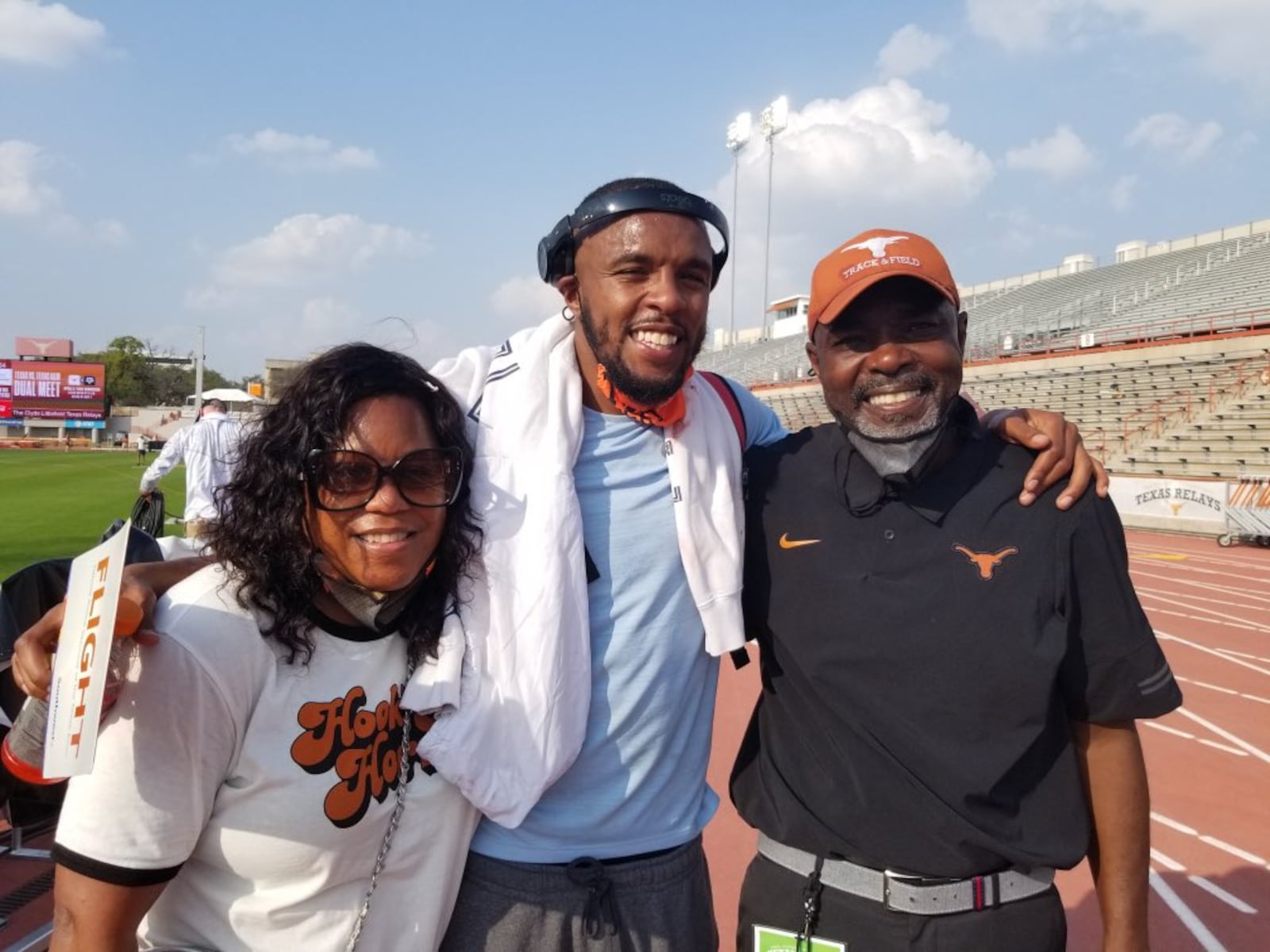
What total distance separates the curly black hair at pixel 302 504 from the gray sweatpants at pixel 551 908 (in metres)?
0.57

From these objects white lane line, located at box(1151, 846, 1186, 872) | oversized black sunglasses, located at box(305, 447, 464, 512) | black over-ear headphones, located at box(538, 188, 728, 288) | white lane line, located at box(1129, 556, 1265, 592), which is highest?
black over-ear headphones, located at box(538, 188, 728, 288)

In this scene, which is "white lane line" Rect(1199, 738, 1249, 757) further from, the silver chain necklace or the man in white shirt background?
the man in white shirt background

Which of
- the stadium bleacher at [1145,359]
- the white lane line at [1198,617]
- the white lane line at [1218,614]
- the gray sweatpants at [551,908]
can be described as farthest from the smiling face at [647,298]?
the stadium bleacher at [1145,359]

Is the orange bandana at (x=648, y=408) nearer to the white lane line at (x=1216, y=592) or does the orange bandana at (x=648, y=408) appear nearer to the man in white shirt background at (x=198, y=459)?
the man in white shirt background at (x=198, y=459)

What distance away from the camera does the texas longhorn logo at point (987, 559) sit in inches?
71.3

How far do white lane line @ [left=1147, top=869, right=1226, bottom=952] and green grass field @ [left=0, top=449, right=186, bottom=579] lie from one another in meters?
7.36

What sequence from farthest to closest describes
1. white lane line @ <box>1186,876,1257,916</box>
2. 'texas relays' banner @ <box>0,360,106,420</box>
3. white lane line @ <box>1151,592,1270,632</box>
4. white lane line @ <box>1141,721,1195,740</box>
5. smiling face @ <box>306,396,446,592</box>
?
'texas relays' banner @ <box>0,360,106,420</box>, white lane line @ <box>1151,592,1270,632</box>, white lane line @ <box>1141,721,1195,740</box>, white lane line @ <box>1186,876,1257,916</box>, smiling face @ <box>306,396,446,592</box>

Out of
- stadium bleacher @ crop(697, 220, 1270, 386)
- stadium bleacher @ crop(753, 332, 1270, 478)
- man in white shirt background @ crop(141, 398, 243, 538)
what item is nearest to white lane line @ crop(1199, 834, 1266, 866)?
man in white shirt background @ crop(141, 398, 243, 538)

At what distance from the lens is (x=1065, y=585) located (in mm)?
1787

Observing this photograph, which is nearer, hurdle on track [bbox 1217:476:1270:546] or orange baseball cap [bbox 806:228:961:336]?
orange baseball cap [bbox 806:228:961:336]

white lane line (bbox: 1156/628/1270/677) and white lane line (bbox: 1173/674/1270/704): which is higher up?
white lane line (bbox: 1156/628/1270/677)

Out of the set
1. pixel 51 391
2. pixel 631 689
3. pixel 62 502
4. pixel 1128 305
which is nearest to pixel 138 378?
pixel 51 391

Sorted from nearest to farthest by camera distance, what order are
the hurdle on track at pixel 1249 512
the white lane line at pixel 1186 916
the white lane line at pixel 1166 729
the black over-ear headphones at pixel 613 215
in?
the black over-ear headphones at pixel 613 215
the white lane line at pixel 1186 916
the white lane line at pixel 1166 729
the hurdle on track at pixel 1249 512

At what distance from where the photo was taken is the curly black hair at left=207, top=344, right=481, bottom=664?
1650mm
